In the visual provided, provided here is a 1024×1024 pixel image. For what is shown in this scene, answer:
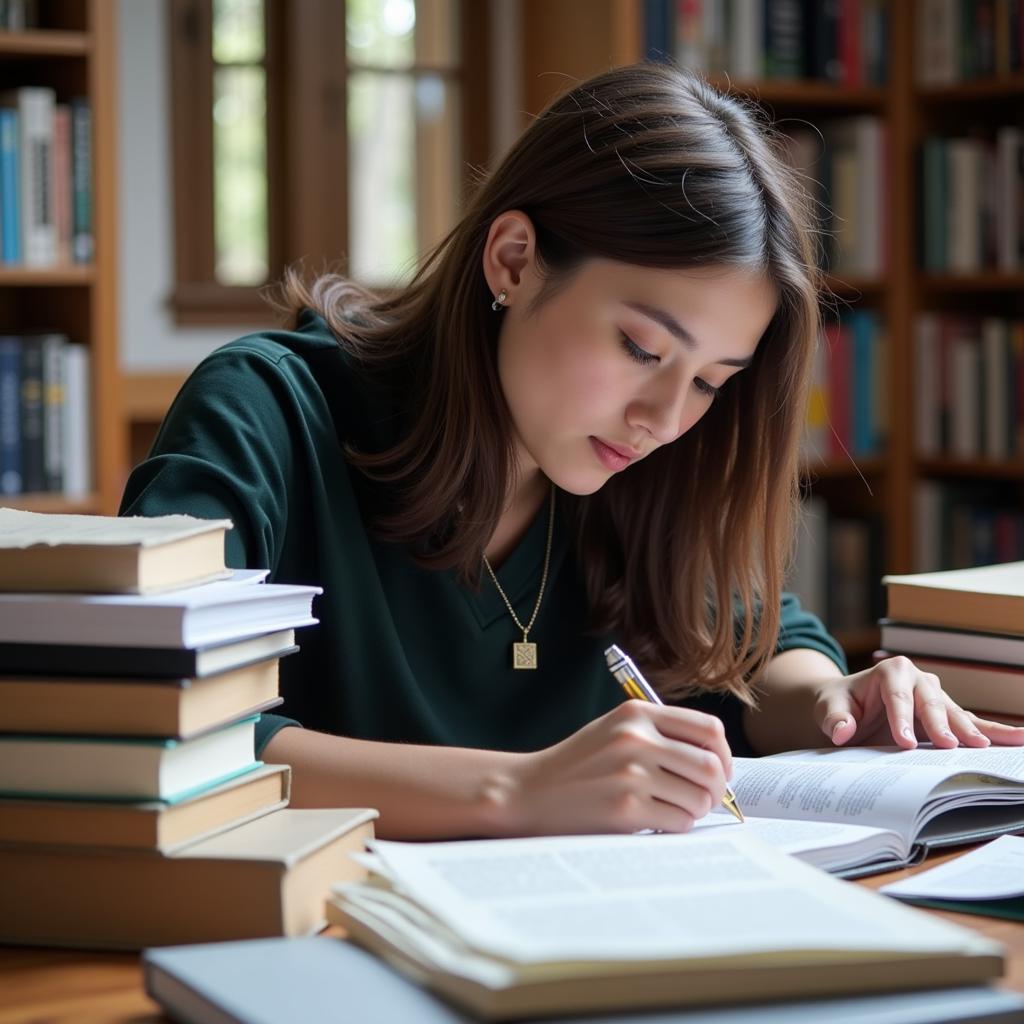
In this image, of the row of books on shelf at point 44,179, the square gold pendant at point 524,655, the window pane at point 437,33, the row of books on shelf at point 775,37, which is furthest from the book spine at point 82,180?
the square gold pendant at point 524,655

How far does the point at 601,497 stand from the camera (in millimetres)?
1701

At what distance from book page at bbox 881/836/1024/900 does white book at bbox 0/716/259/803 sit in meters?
0.44

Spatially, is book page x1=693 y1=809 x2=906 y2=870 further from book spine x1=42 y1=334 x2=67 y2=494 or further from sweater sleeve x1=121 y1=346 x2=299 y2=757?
book spine x1=42 y1=334 x2=67 y2=494

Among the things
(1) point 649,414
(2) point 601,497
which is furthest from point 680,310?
(2) point 601,497

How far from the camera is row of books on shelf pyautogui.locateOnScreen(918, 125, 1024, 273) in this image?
322cm

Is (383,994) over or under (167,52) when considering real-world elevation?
under

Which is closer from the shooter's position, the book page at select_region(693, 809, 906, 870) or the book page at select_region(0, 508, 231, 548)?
the book page at select_region(0, 508, 231, 548)

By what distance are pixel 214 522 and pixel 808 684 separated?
2.47 ft

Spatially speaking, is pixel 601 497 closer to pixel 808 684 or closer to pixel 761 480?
pixel 761 480

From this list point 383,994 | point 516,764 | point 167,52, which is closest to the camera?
point 383,994

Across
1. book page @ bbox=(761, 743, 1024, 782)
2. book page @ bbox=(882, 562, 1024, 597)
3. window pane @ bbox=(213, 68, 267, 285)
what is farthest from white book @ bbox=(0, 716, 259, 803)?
window pane @ bbox=(213, 68, 267, 285)

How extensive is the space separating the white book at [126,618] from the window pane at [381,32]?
2542 millimetres

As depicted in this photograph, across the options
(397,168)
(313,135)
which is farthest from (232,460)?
(397,168)

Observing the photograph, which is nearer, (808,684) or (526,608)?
(808,684)
